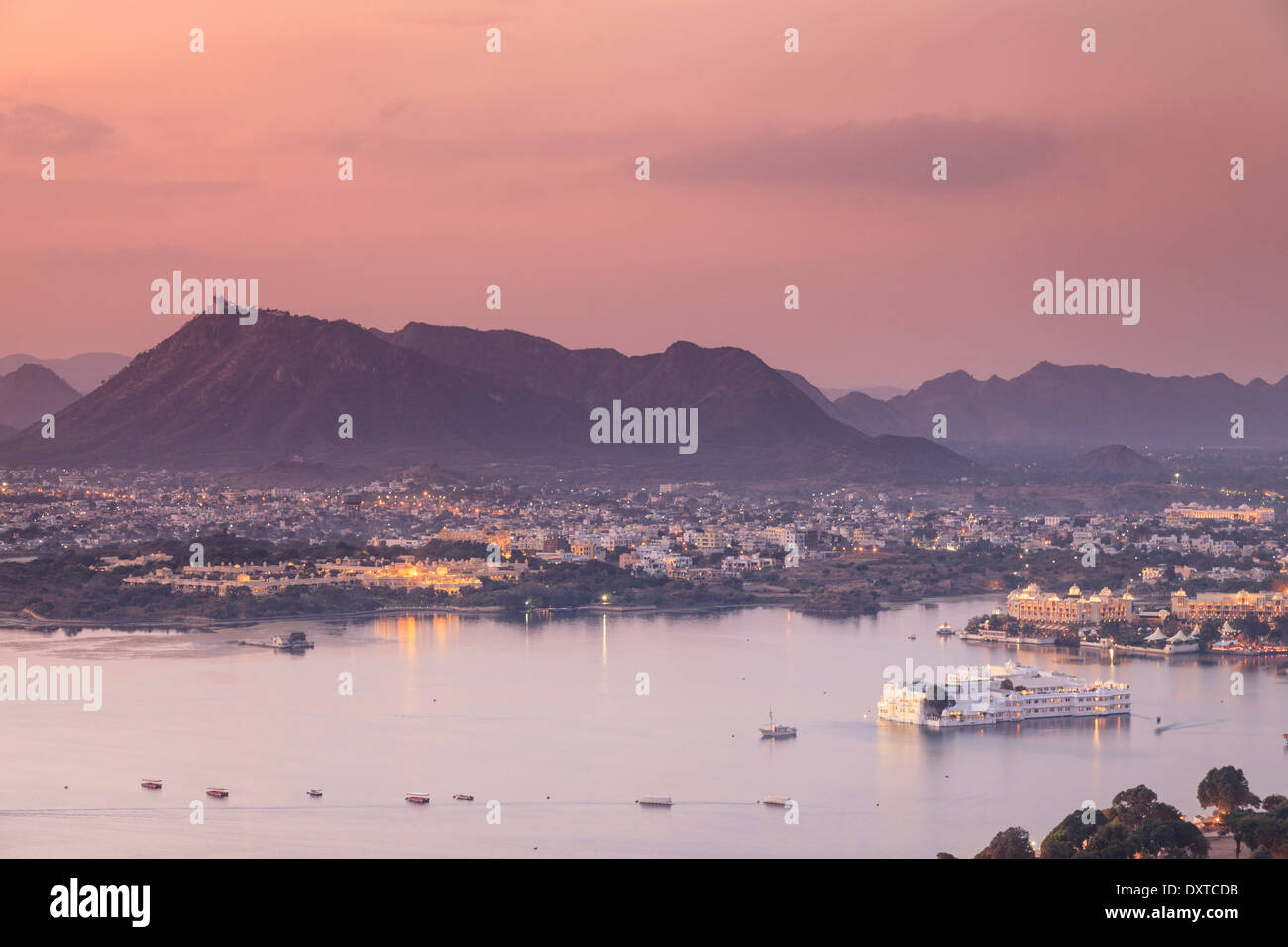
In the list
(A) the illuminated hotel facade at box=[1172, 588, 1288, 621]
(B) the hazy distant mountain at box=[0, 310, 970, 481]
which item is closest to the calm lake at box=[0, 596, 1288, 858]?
(A) the illuminated hotel facade at box=[1172, 588, 1288, 621]

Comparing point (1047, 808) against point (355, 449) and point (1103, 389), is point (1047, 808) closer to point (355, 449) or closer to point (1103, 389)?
point (355, 449)

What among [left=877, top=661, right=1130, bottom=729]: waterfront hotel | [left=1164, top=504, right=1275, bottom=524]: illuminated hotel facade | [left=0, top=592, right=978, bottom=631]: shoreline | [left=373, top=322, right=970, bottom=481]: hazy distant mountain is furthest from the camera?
[left=373, top=322, right=970, bottom=481]: hazy distant mountain

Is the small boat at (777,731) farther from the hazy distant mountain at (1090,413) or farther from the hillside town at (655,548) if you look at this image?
the hazy distant mountain at (1090,413)

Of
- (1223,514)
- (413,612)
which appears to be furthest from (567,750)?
(1223,514)

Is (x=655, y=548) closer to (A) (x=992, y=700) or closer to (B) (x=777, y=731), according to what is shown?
(A) (x=992, y=700)

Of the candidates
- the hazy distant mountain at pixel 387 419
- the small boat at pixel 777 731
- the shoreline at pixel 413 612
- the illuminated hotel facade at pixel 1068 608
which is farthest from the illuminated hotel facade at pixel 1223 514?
the small boat at pixel 777 731

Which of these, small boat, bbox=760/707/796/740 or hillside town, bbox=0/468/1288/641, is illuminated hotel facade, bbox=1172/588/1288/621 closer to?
hillside town, bbox=0/468/1288/641
